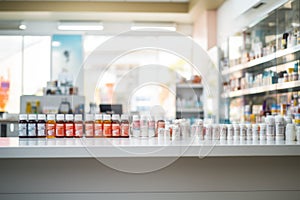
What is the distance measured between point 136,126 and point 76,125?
366 millimetres

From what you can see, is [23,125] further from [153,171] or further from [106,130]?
[153,171]

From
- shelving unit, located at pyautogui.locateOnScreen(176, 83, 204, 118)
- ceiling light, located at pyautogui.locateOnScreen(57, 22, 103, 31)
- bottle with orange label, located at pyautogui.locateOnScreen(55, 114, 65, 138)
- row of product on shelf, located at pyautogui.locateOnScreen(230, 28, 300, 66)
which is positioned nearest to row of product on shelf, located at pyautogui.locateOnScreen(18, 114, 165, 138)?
bottle with orange label, located at pyautogui.locateOnScreen(55, 114, 65, 138)

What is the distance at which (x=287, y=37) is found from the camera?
12.5 feet

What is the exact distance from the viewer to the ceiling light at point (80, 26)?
780 centimetres

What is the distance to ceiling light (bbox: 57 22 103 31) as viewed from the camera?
7.80 metres

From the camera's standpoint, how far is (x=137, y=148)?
88.4 inches

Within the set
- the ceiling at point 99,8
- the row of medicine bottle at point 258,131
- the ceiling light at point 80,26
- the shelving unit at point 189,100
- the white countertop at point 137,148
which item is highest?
the ceiling at point 99,8

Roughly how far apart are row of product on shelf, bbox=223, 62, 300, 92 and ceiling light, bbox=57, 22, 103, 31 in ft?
10.4

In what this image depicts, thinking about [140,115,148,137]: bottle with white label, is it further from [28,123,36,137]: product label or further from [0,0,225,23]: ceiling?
[0,0,225,23]: ceiling

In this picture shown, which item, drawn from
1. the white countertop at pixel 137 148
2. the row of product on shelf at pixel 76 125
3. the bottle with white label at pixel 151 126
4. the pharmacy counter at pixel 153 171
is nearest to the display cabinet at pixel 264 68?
the pharmacy counter at pixel 153 171

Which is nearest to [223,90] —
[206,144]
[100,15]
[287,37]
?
[287,37]

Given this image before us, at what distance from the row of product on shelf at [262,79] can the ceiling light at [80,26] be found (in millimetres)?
3178

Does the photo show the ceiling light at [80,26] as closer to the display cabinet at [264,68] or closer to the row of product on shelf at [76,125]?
the display cabinet at [264,68]

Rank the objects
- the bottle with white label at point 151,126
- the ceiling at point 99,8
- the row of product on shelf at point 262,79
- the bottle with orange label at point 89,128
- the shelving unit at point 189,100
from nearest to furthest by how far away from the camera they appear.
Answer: the bottle with orange label at point 89,128 → the bottle with white label at point 151,126 → the row of product on shelf at point 262,79 → the shelving unit at point 189,100 → the ceiling at point 99,8
